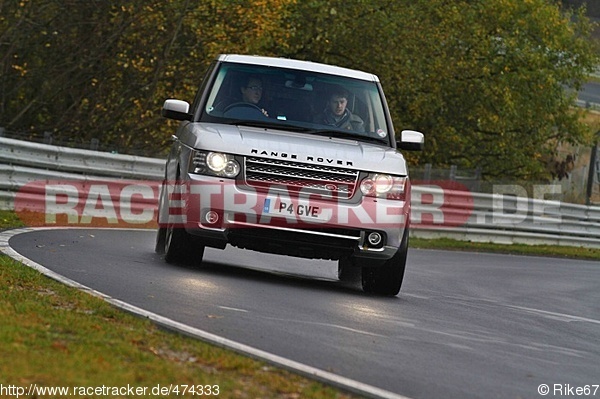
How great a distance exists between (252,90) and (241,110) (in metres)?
0.28

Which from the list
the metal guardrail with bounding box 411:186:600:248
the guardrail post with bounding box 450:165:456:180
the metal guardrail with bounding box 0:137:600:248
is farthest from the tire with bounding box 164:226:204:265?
the guardrail post with bounding box 450:165:456:180

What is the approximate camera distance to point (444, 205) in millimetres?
26469

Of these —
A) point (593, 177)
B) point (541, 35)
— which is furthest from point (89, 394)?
point (541, 35)

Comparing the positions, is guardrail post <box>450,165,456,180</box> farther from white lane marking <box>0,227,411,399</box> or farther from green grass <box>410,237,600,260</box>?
white lane marking <box>0,227,411,399</box>

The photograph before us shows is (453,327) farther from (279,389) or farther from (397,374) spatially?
(279,389)

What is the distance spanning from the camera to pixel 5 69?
2591cm

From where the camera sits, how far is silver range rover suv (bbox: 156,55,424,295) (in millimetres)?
11375

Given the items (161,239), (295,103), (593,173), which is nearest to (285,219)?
(295,103)

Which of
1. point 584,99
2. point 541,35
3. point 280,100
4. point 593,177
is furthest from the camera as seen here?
point 584,99

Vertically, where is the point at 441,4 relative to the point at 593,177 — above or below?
above

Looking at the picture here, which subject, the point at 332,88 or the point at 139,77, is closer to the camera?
the point at 332,88

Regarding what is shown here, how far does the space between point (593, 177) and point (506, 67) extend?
5669mm

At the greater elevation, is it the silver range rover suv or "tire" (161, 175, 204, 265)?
the silver range rover suv

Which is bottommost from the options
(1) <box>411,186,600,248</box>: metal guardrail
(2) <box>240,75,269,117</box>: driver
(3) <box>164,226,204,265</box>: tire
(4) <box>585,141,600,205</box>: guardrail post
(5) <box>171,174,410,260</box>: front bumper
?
(1) <box>411,186,600,248</box>: metal guardrail
